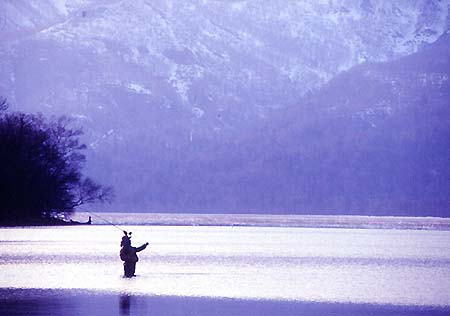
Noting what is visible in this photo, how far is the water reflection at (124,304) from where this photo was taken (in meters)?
50.4

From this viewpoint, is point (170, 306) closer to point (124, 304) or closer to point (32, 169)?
point (124, 304)

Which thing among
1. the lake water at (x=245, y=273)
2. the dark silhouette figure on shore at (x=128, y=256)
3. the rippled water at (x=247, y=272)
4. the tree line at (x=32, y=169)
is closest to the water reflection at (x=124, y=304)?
the lake water at (x=245, y=273)

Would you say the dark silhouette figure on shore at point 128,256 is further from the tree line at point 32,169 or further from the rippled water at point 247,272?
the tree line at point 32,169

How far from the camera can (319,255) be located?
10588cm

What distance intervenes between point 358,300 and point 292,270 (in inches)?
946

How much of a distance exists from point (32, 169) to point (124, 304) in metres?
96.6

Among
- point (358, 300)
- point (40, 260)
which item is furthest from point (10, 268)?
point (358, 300)

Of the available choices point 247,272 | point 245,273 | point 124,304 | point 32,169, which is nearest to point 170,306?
point 124,304

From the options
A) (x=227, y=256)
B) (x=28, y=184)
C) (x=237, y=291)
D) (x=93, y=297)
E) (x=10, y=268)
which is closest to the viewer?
(x=93, y=297)

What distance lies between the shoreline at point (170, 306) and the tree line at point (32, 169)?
272 feet

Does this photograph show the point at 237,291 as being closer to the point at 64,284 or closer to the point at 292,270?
the point at 64,284

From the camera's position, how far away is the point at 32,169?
489ft

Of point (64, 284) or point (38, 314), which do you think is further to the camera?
point (64, 284)

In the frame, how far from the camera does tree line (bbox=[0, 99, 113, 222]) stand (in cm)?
14362
